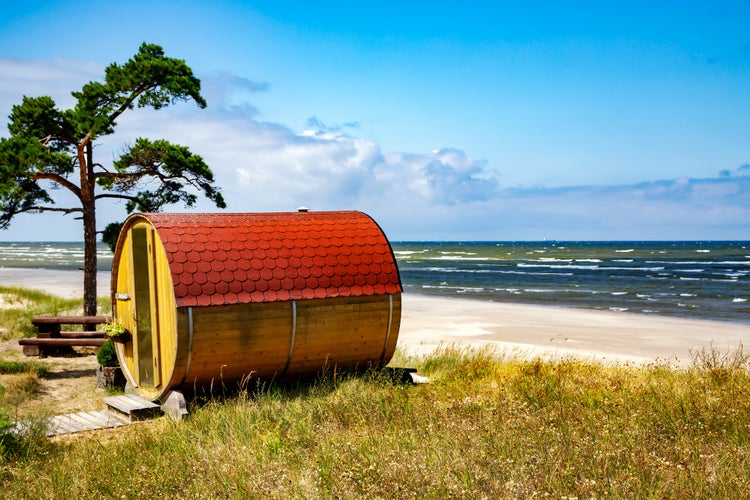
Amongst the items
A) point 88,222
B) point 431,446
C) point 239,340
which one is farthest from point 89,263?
point 431,446

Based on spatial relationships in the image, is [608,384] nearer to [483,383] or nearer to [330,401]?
[483,383]

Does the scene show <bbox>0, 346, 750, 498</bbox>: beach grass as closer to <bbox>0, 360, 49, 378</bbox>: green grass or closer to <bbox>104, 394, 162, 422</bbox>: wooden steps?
<bbox>104, 394, 162, 422</bbox>: wooden steps

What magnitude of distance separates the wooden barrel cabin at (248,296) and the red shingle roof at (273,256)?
0.05ft

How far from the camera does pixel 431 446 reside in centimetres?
629

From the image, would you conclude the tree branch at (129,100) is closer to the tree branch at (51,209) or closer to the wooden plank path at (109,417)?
the tree branch at (51,209)

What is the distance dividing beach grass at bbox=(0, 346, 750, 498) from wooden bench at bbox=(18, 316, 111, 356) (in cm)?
610

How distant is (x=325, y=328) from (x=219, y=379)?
1729mm

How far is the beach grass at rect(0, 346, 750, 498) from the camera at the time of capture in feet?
17.9

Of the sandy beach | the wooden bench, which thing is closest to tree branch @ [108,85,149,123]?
the wooden bench

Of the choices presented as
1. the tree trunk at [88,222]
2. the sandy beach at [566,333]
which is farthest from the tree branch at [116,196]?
the sandy beach at [566,333]

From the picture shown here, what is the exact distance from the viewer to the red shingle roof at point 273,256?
9266 mm

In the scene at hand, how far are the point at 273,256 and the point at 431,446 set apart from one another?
182 inches

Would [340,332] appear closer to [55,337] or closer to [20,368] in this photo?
[20,368]

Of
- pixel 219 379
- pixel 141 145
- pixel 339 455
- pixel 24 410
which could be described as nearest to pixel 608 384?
pixel 339 455
